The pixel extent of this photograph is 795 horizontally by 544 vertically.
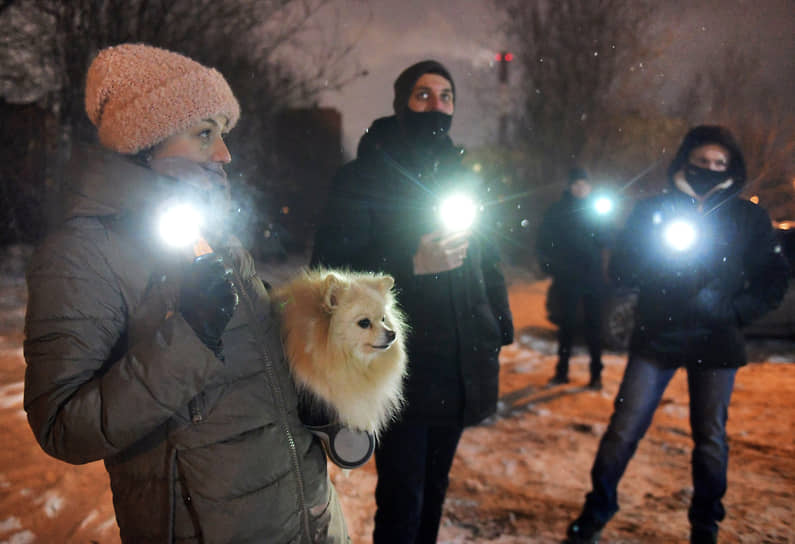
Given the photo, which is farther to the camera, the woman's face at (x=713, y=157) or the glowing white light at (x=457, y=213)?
the woman's face at (x=713, y=157)

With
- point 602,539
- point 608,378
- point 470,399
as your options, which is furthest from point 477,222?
point 608,378

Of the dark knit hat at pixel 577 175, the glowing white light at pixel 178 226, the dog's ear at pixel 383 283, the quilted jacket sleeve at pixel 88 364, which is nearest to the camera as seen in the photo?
the quilted jacket sleeve at pixel 88 364

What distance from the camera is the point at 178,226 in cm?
123

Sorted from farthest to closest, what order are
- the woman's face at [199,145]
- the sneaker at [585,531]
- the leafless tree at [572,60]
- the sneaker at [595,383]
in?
the sneaker at [595,383] → the leafless tree at [572,60] → the sneaker at [585,531] → the woman's face at [199,145]

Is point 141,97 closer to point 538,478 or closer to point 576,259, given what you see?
point 538,478

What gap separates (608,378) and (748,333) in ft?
9.57

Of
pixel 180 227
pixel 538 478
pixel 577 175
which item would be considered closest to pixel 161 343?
pixel 180 227

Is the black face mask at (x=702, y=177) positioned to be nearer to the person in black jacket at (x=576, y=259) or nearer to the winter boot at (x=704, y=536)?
the winter boot at (x=704, y=536)

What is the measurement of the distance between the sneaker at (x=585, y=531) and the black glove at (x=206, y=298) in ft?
9.21

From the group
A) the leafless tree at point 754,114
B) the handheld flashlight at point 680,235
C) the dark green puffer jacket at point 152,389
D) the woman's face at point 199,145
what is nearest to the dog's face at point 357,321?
the dark green puffer jacket at point 152,389

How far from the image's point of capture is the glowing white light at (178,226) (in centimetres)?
122

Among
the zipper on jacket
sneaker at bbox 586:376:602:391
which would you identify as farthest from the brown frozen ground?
the zipper on jacket

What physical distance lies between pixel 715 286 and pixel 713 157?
0.83 metres

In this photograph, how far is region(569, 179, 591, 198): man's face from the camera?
600 cm
